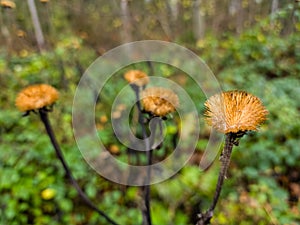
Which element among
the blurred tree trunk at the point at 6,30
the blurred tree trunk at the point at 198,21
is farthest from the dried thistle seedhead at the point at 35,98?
the blurred tree trunk at the point at 198,21

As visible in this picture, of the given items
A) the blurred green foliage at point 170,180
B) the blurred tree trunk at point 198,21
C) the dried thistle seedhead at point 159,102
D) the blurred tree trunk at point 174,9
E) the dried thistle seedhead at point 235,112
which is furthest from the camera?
the blurred tree trunk at point 198,21

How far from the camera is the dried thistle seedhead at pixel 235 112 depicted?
79cm

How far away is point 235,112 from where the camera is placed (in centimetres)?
81

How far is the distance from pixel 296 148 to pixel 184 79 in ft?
6.61

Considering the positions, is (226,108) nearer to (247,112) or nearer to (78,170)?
(247,112)

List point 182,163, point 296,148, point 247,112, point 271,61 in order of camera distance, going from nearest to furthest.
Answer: point 247,112 < point 296,148 < point 182,163 < point 271,61

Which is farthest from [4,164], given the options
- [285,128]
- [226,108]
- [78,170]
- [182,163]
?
[285,128]

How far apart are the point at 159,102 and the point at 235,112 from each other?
51 cm

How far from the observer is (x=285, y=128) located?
95.9 inches

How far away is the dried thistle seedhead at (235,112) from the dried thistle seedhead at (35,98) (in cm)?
90

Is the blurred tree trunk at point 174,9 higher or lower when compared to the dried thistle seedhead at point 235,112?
higher

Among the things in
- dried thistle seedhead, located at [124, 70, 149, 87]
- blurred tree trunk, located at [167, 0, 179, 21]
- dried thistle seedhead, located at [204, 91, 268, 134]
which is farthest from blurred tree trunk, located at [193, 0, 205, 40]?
dried thistle seedhead, located at [204, 91, 268, 134]

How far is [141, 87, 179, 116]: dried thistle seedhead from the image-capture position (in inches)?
49.4

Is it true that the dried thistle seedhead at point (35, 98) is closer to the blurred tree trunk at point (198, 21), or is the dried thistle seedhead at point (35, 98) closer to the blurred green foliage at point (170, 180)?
the blurred green foliage at point (170, 180)
